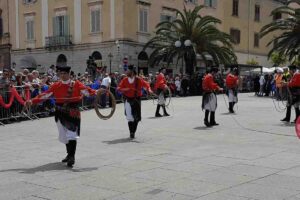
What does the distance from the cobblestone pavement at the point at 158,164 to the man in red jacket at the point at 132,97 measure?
440 millimetres

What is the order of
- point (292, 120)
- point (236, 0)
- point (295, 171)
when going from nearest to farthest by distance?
point (295, 171), point (292, 120), point (236, 0)

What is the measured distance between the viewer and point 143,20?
39.4 m

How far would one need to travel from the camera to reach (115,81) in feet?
87.5

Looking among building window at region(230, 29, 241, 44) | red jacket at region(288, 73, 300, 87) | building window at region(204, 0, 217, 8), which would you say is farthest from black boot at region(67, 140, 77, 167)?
building window at region(230, 29, 241, 44)

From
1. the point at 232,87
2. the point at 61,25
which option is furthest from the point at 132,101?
the point at 61,25

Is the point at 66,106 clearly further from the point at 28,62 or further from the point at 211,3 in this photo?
the point at 211,3

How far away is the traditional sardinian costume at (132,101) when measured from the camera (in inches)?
483

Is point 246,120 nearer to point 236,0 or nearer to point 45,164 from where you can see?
point 45,164

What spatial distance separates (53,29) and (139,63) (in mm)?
8176

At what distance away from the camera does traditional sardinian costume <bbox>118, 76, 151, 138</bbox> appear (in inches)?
483

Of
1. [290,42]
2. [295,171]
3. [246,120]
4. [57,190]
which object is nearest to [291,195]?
[295,171]

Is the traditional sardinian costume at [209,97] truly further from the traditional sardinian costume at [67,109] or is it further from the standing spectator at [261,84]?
the standing spectator at [261,84]

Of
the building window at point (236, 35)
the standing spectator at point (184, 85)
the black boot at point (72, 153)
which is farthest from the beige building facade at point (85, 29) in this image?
the black boot at point (72, 153)

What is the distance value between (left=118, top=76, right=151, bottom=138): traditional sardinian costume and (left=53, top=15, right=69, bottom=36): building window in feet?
95.8
